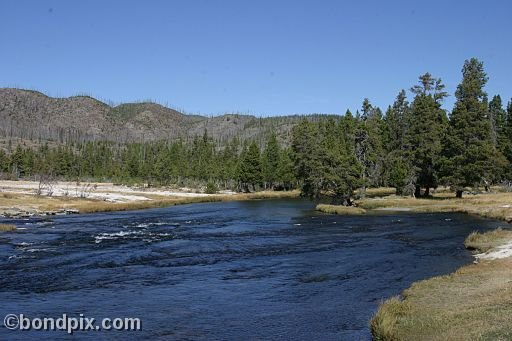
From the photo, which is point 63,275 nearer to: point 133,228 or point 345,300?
point 345,300

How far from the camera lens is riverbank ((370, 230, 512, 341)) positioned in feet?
55.8

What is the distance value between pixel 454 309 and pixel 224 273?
1647 centimetres

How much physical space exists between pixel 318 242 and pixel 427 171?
53.9m

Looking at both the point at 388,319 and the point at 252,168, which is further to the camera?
the point at 252,168

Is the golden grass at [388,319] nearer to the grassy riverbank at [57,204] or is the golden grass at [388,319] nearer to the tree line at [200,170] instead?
the grassy riverbank at [57,204]

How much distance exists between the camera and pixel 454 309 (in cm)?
2072

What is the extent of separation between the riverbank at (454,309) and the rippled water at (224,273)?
1.46m

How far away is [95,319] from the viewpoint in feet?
74.8

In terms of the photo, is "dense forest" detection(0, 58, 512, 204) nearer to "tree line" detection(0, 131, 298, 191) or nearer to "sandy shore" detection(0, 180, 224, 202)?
"tree line" detection(0, 131, 298, 191)

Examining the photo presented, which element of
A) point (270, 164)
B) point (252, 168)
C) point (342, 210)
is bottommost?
point (342, 210)

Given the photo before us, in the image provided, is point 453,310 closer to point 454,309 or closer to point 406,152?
point 454,309

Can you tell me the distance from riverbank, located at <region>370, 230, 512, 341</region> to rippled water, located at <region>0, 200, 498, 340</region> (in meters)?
1.46

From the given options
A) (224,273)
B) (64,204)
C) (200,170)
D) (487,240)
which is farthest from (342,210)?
(200,170)

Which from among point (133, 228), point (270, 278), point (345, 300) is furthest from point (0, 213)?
point (345, 300)
